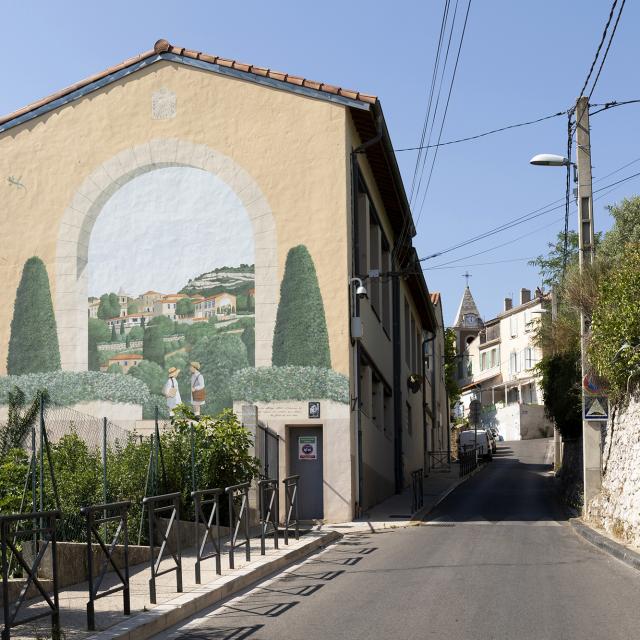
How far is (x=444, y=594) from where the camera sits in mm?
10422

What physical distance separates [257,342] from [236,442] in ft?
11.8

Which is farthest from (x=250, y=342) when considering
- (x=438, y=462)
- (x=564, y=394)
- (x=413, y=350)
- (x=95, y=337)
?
(x=438, y=462)

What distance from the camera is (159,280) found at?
22859 mm

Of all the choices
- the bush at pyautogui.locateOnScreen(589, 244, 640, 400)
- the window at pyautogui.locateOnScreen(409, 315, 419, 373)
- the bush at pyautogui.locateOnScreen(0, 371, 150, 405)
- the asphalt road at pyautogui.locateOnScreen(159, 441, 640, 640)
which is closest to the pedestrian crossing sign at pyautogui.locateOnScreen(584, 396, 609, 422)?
the bush at pyautogui.locateOnScreen(589, 244, 640, 400)

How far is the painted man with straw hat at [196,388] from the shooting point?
21859mm

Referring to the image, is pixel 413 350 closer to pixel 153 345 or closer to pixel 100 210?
pixel 153 345

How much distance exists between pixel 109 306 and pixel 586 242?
10741 millimetres

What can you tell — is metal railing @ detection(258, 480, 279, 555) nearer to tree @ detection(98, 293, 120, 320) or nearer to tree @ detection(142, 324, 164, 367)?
tree @ detection(142, 324, 164, 367)

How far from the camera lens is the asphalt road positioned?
8.51m

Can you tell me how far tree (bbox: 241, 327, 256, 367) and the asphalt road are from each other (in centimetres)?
507

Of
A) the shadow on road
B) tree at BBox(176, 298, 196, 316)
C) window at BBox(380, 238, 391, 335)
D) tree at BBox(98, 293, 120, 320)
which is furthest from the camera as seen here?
window at BBox(380, 238, 391, 335)

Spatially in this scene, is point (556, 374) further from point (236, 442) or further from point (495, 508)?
point (236, 442)

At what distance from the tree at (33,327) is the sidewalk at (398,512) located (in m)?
7.58

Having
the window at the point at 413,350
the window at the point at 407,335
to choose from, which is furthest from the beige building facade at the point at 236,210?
the window at the point at 413,350
